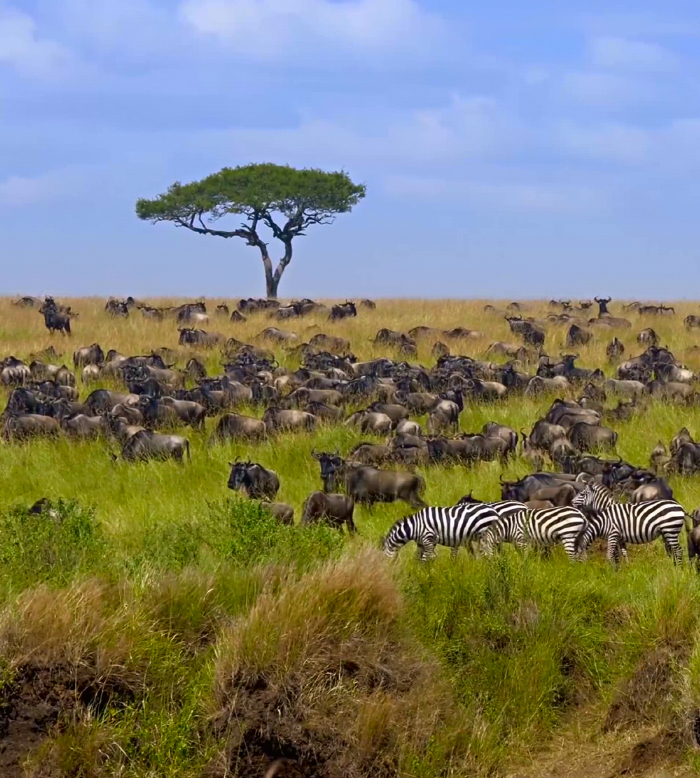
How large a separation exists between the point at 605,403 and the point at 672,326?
1516 cm

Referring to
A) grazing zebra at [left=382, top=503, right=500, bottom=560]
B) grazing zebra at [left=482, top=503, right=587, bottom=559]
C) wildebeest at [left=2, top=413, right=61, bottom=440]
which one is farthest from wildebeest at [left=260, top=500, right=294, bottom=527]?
wildebeest at [left=2, top=413, right=61, bottom=440]

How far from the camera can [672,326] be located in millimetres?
34719

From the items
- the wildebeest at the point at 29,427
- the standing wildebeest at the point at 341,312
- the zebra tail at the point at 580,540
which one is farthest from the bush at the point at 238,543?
the standing wildebeest at the point at 341,312

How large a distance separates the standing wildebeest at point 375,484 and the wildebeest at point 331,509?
121cm

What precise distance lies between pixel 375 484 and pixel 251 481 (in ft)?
4.99

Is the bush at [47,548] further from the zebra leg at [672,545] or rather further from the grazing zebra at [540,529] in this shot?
the zebra leg at [672,545]

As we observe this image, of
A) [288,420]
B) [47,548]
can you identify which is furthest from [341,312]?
[47,548]

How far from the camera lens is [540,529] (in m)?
11.1

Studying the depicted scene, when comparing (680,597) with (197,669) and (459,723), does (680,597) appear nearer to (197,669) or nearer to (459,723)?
(459,723)

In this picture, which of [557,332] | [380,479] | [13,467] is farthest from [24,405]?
[557,332]

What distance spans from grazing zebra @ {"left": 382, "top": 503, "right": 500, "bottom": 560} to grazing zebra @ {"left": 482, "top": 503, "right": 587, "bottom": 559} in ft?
0.49

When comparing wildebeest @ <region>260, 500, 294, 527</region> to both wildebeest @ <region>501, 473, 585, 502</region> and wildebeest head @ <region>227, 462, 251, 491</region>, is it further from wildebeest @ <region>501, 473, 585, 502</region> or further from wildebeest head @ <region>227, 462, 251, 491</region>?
wildebeest @ <region>501, 473, 585, 502</region>

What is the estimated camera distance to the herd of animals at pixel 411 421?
11383 millimetres

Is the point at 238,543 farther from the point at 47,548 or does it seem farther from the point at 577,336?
the point at 577,336
